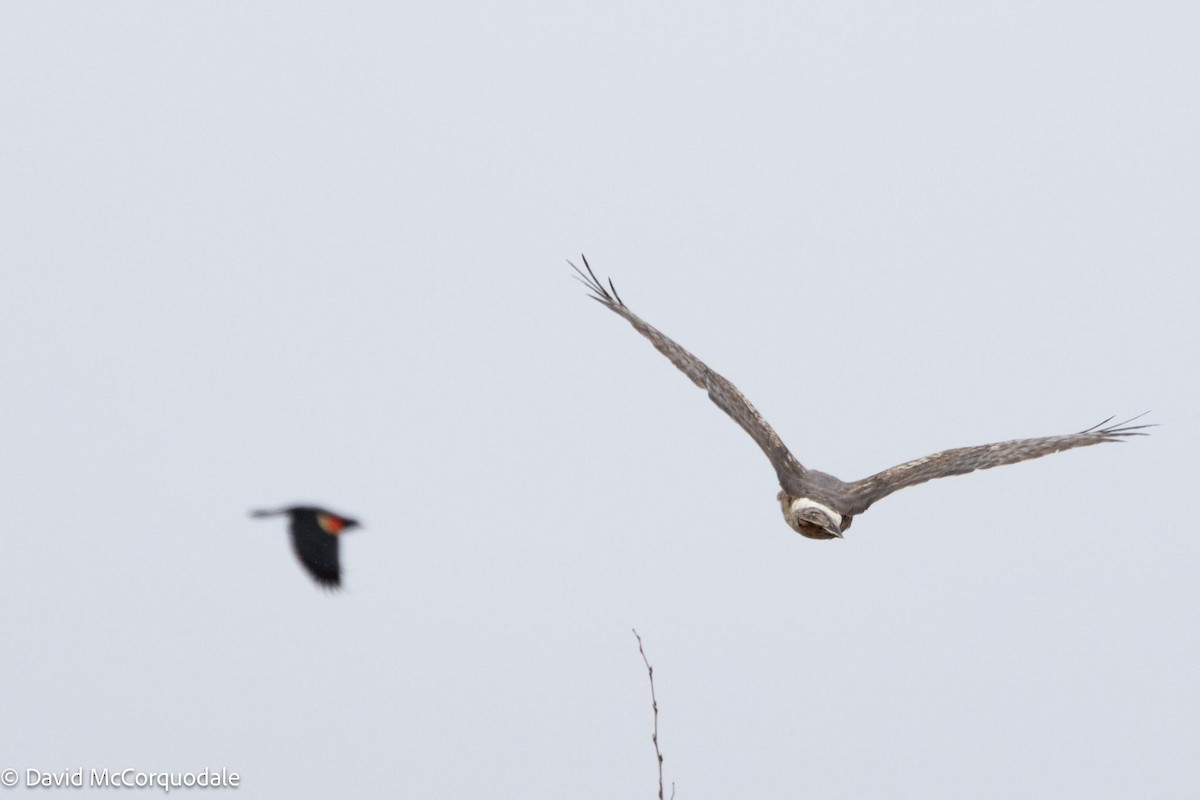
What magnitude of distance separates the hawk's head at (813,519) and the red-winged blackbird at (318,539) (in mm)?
2699

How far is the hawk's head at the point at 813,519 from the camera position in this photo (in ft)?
25.2

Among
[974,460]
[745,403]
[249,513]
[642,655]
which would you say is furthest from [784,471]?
[642,655]

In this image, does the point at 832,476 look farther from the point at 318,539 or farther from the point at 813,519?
the point at 318,539

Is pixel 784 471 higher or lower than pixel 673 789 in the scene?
higher

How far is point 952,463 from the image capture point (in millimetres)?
8047

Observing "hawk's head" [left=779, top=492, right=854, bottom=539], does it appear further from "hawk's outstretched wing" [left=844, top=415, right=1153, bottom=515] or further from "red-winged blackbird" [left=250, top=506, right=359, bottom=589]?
"red-winged blackbird" [left=250, top=506, right=359, bottom=589]

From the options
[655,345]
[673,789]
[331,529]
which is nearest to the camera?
[673,789]

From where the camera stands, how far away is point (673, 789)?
160 inches

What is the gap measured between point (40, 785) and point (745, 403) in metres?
4.51

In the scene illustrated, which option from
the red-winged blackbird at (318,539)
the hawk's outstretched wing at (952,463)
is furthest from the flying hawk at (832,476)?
the red-winged blackbird at (318,539)

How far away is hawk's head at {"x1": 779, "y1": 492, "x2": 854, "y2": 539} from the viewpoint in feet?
25.2

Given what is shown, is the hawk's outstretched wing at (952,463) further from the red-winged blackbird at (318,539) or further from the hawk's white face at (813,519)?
the red-winged blackbird at (318,539)

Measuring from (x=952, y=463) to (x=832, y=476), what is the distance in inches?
29.5

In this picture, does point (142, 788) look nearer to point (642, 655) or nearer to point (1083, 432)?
point (642, 655)
